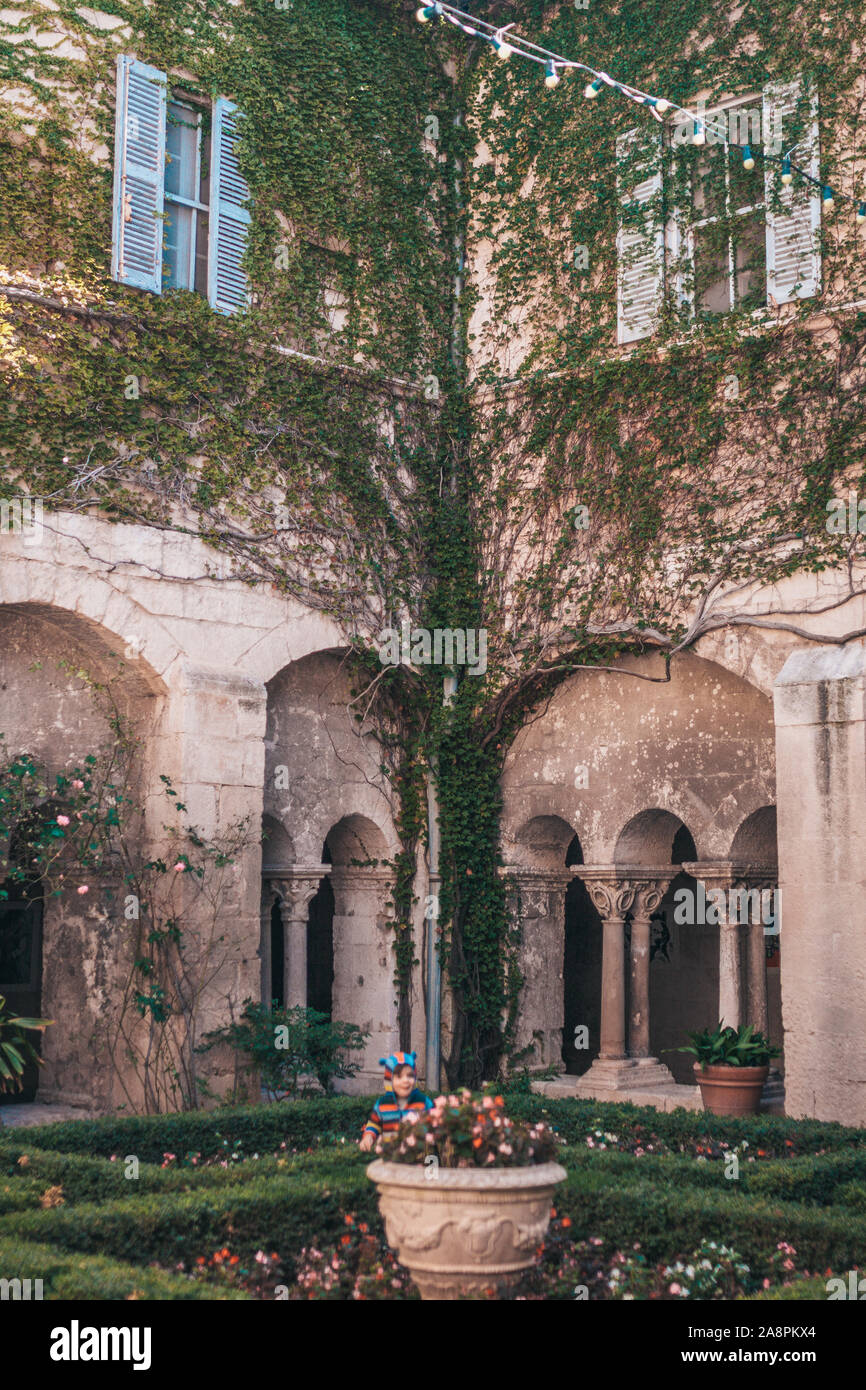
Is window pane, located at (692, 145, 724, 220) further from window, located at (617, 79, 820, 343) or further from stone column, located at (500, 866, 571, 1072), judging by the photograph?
stone column, located at (500, 866, 571, 1072)

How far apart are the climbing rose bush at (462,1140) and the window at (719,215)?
614 cm

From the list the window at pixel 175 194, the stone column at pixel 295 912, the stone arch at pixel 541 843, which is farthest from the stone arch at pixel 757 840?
the window at pixel 175 194

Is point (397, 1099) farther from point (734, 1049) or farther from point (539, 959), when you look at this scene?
point (539, 959)

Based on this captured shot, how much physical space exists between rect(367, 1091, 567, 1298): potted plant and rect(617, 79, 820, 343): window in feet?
20.4

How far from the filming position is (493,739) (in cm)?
1080

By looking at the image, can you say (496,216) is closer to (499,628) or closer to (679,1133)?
(499,628)

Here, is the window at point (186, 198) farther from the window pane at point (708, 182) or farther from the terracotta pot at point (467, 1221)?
the terracotta pot at point (467, 1221)

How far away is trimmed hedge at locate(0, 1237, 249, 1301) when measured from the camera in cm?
428

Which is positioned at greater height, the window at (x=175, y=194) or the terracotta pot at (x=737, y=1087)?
the window at (x=175, y=194)

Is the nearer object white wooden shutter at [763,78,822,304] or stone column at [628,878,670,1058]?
white wooden shutter at [763,78,822,304]

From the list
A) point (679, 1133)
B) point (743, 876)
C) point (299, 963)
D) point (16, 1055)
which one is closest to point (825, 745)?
point (743, 876)

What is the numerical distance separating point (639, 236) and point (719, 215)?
61cm

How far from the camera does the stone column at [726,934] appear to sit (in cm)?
947

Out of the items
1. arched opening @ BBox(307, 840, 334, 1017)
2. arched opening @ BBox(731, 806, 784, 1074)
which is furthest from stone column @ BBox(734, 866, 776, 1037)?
arched opening @ BBox(307, 840, 334, 1017)
